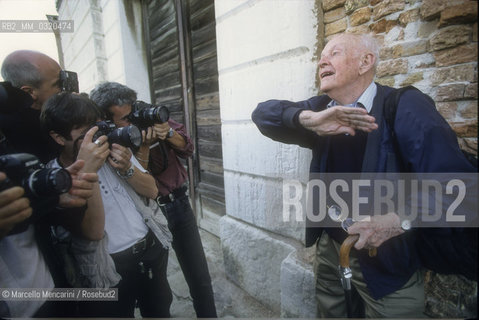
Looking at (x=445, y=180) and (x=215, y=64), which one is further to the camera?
(x=215, y=64)

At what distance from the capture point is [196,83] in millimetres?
2836

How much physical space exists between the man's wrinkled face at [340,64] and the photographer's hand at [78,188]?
3.57 ft

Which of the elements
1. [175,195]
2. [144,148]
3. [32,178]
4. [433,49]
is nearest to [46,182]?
[32,178]

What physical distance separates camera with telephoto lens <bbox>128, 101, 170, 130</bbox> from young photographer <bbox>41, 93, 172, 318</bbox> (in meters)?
0.27

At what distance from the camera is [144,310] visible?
1.39 m

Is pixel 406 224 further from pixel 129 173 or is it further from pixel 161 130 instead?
pixel 161 130

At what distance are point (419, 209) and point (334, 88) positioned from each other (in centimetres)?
61

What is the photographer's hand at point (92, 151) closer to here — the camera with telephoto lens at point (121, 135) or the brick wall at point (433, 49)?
the camera with telephoto lens at point (121, 135)

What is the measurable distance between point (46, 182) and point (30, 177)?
6 centimetres

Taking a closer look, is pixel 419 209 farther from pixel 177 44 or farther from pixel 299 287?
pixel 177 44

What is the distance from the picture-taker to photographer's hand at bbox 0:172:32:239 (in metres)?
0.73

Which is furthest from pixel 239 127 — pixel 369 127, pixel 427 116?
pixel 427 116

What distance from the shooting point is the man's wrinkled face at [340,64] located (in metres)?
1.13

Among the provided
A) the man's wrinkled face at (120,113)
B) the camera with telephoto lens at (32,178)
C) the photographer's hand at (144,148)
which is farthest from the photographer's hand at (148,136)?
the camera with telephoto lens at (32,178)
